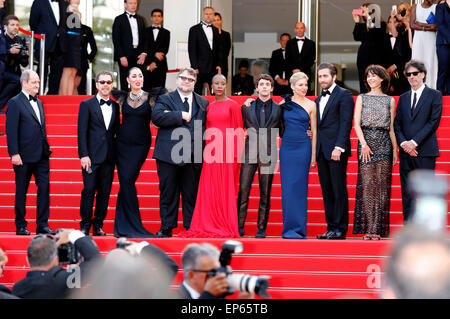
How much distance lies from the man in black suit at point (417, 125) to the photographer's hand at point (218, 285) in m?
4.71

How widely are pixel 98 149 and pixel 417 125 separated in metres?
3.11

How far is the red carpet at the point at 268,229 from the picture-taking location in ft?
22.2

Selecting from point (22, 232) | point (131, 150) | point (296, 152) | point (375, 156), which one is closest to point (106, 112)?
point (131, 150)

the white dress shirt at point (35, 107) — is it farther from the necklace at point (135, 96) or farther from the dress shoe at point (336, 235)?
the dress shoe at point (336, 235)

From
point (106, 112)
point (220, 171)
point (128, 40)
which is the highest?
point (128, 40)

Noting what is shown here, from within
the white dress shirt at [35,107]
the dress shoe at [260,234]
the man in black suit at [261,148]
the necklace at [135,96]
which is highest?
the necklace at [135,96]

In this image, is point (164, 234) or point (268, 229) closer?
point (164, 234)

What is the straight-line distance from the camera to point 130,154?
7891 millimetres

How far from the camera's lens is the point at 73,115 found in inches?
428

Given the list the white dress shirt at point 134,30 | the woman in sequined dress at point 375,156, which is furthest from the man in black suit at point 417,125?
the white dress shirt at point 134,30

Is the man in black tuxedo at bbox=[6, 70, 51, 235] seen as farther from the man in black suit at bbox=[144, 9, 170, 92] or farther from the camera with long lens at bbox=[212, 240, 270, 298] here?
the camera with long lens at bbox=[212, 240, 270, 298]

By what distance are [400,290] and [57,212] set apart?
7.56m

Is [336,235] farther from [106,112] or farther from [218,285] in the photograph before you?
[218,285]

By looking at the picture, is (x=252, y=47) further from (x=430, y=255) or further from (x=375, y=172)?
(x=430, y=255)
